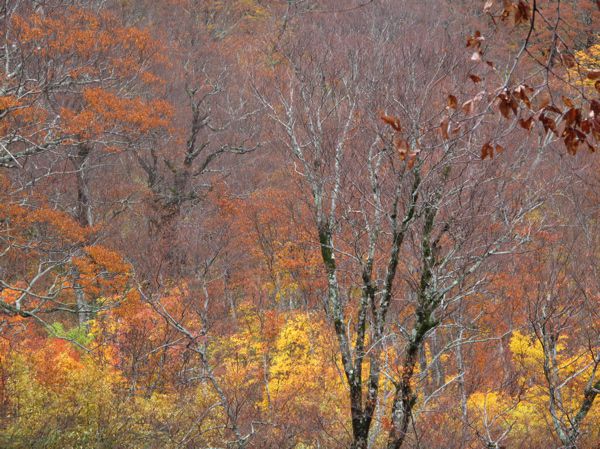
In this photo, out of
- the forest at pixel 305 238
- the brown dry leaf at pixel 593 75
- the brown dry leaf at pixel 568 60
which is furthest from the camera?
the forest at pixel 305 238

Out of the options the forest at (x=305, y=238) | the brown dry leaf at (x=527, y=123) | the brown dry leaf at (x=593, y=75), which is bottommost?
the brown dry leaf at (x=527, y=123)

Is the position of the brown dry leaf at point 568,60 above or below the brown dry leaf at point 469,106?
above

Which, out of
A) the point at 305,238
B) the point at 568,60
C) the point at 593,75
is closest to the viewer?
the point at 593,75

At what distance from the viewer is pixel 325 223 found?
9.51 m

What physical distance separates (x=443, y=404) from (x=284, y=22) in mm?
9088

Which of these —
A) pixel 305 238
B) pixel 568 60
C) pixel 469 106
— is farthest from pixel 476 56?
pixel 305 238

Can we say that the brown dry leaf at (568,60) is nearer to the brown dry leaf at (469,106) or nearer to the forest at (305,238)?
the forest at (305,238)

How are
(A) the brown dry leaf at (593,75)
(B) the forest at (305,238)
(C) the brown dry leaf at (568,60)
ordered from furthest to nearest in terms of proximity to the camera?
(B) the forest at (305,238), (C) the brown dry leaf at (568,60), (A) the brown dry leaf at (593,75)

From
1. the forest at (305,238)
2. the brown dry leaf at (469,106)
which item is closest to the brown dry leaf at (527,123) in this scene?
the forest at (305,238)

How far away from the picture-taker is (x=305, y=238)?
19547mm

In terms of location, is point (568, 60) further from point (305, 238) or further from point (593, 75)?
point (305, 238)

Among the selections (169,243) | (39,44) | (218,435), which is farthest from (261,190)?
(218,435)

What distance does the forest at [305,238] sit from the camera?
8305 mm

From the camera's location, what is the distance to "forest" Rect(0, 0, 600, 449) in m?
8.30
